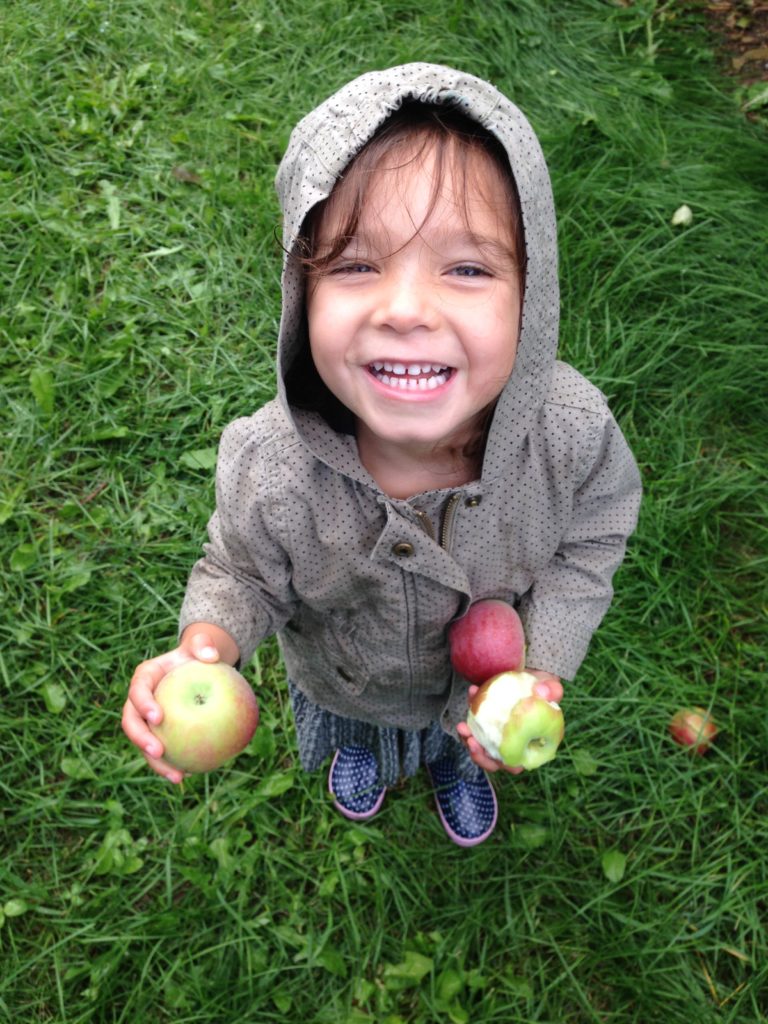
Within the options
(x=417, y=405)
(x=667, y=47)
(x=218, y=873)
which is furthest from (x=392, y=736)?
(x=667, y=47)

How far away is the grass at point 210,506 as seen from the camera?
213 centimetres

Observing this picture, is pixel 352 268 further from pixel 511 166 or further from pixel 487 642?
pixel 487 642

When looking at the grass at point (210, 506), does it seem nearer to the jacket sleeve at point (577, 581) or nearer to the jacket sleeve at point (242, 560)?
the jacket sleeve at point (577, 581)

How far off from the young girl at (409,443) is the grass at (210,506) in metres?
0.53

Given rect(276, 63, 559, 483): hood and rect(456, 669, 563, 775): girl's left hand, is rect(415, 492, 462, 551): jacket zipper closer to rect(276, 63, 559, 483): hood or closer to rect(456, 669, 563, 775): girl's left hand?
rect(276, 63, 559, 483): hood

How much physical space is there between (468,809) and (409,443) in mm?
1273

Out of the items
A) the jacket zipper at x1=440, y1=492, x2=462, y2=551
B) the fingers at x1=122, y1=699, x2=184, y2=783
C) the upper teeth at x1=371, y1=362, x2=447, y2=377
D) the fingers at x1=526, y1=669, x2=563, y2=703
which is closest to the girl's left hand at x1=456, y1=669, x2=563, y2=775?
the fingers at x1=526, y1=669, x2=563, y2=703

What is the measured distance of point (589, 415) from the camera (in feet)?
4.87

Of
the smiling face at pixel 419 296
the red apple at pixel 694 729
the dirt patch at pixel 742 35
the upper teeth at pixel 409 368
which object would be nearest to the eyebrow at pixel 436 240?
the smiling face at pixel 419 296

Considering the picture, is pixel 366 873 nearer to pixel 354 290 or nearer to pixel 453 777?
pixel 453 777

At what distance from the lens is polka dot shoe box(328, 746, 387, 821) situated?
7.50 ft

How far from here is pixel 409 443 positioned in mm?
1367

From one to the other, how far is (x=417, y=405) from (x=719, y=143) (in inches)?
A: 98.2

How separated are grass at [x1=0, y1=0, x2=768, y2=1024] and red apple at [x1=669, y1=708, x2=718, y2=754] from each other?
1.4 inches
